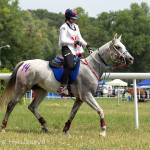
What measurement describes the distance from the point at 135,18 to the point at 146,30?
10.8ft

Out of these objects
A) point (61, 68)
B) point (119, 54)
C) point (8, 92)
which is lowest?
point (8, 92)

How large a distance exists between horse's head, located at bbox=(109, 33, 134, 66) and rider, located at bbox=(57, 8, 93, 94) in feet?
2.44

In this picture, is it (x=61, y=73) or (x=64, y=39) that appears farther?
(x=61, y=73)

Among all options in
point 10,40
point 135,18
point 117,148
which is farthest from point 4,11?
point 117,148

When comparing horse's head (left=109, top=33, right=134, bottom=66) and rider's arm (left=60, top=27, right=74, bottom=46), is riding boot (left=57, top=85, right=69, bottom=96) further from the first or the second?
horse's head (left=109, top=33, right=134, bottom=66)

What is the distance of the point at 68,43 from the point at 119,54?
3.94 ft

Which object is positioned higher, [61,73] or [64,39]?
[64,39]

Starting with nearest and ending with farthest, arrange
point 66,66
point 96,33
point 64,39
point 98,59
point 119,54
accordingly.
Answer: point 66,66
point 64,39
point 119,54
point 98,59
point 96,33

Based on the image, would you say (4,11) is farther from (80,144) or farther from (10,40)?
(80,144)

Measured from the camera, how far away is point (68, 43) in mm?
8289

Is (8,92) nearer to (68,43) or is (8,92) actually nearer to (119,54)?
(68,43)

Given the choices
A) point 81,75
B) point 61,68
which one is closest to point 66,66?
point 61,68

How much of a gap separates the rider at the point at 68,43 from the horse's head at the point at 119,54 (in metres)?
0.74

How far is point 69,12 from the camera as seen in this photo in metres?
8.49
